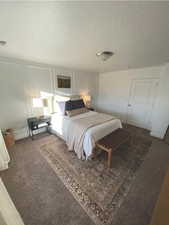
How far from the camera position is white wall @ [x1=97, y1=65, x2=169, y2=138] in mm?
3021

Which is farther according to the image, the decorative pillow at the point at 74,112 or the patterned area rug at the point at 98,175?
the decorative pillow at the point at 74,112

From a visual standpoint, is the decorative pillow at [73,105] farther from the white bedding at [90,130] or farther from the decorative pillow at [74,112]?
the white bedding at [90,130]

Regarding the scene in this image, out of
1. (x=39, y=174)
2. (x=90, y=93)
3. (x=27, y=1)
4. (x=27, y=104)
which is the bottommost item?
(x=39, y=174)

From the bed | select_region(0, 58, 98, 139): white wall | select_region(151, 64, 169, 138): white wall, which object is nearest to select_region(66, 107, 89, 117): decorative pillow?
the bed

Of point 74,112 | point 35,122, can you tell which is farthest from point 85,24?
point 35,122

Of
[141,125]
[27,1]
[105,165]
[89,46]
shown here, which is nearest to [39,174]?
[105,165]

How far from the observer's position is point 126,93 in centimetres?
417

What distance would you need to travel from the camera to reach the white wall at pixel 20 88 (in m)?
2.59

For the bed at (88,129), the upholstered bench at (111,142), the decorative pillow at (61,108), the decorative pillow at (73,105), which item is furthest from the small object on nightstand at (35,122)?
the upholstered bench at (111,142)

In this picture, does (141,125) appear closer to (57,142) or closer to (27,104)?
(57,142)

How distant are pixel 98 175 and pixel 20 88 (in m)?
2.99

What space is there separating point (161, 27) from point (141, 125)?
11.2ft

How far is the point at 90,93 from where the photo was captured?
4.99 m

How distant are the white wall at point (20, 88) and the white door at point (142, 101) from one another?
10.0ft
